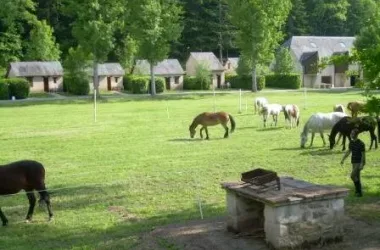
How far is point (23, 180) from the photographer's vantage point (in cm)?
1191

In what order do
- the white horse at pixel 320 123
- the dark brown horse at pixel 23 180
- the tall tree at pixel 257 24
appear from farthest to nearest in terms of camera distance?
the tall tree at pixel 257 24 → the white horse at pixel 320 123 → the dark brown horse at pixel 23 180

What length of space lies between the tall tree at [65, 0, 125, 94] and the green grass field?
26248 millimetres

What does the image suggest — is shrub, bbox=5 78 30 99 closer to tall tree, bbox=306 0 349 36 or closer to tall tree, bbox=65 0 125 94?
tall tree, bbox=65 0 125 94

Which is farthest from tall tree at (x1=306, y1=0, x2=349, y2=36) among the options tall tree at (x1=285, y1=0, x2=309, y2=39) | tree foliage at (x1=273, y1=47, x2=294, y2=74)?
tree foliage at (x1=273, y1=47, x2=294, y2=74)

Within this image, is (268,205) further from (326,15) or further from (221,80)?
(326,15)

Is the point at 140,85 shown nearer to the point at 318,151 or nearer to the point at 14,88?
the point at 14,88

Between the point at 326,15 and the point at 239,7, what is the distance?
154ft

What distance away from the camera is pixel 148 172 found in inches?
671

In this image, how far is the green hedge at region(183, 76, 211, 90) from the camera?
235 feet

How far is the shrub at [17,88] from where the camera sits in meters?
57.5

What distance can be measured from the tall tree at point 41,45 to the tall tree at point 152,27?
1491 cm

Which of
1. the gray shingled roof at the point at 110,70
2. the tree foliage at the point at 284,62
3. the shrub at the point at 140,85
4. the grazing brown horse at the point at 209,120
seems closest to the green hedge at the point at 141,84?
the shrub at the point at 140,85

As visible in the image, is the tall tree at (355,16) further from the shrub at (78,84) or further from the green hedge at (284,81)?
the shrub at (78,84)

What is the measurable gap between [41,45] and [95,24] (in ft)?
57.1
